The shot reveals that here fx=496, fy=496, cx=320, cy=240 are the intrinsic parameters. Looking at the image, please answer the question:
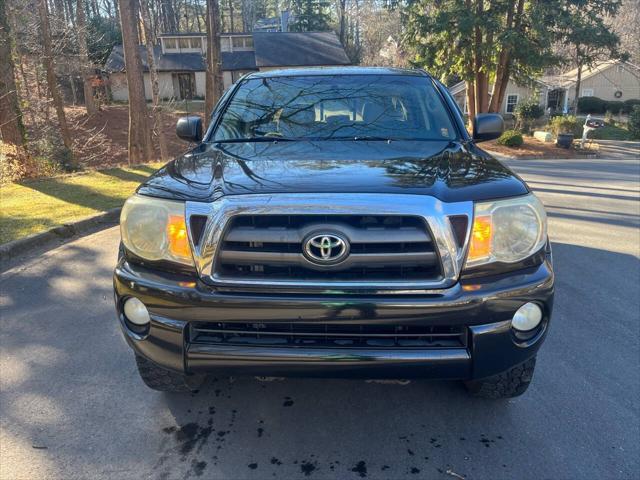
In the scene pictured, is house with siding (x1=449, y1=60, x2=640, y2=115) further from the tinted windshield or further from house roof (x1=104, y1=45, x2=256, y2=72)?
the tinted windshield

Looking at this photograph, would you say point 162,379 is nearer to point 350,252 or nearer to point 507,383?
point 350,252

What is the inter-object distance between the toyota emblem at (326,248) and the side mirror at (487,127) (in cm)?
212

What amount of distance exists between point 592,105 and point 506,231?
44819mm

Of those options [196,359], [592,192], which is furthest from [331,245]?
[592,192]

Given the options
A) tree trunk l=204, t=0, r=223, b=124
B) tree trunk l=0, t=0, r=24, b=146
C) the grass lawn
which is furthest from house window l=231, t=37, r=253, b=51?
the grass lawn

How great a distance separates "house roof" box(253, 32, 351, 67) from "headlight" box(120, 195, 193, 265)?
131 ft

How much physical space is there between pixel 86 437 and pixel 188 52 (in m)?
47.3

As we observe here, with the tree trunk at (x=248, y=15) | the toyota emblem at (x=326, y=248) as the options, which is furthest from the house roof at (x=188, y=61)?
the toyota emblem at (x=326, y=248)

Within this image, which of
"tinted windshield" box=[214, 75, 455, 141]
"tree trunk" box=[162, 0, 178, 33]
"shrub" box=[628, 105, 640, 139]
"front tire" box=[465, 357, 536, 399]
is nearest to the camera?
"front tire" box=[465, 357, 536, 399]

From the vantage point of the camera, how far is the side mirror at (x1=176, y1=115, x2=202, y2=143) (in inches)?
150

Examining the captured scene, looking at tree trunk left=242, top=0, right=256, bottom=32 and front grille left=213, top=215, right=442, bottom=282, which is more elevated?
tree trunk left=242, top=0, right=256, bottom=32

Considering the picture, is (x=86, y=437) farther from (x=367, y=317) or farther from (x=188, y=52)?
(x=188, y=52)

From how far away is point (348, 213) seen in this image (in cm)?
214

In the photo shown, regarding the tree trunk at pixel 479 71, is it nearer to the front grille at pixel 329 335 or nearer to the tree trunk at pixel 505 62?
the tree trunk at pixel 505 62
